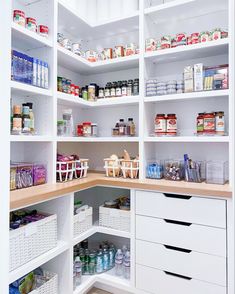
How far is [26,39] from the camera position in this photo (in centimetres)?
166

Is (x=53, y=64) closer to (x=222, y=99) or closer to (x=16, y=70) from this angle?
(x=16, y=70)

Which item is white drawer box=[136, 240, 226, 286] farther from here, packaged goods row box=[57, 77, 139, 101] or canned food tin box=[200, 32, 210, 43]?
canned food tin box=[200, 32, 210, 43]

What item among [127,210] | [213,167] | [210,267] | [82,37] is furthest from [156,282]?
[82,37]

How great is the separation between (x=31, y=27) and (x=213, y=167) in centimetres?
163

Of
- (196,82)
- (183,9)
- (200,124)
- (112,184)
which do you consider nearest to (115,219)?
(112,184)

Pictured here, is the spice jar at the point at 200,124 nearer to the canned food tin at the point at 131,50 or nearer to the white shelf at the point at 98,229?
the canned food tin at the point at 131,50

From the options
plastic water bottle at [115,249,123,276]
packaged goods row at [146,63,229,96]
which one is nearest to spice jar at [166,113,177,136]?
packaged goods row at [146,63,229,96]

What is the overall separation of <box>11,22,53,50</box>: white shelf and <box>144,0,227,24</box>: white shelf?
35.2 inches

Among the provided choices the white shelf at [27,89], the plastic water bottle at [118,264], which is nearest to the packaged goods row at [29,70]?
the white shelf at [27,89]

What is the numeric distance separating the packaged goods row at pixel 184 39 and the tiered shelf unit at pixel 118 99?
60 mm

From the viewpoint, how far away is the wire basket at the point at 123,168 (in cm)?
199

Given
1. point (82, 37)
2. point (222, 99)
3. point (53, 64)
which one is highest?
point (82, 37)

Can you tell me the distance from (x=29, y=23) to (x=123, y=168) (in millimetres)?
1278

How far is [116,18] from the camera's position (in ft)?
7.02
